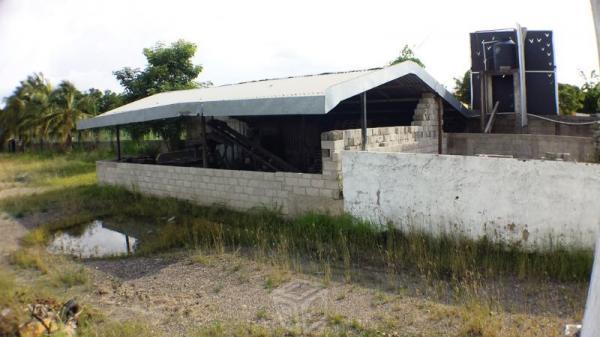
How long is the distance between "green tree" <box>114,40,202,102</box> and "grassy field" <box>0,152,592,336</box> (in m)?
9.26

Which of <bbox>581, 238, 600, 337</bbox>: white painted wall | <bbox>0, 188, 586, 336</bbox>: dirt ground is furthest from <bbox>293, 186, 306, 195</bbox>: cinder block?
<bbox>581, 238, 600, 337</bbox>: white painted wall

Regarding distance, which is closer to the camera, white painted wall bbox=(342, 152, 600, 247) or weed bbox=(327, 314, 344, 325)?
weed bbox=(327, 314, 344, 325)

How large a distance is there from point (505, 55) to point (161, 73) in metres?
12.9

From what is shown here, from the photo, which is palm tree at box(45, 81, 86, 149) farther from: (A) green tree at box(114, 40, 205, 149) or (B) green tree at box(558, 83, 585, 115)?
(B) green tree at box(558, 83, 585, 115)

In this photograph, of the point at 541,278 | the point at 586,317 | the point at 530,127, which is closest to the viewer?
the point at 586,317

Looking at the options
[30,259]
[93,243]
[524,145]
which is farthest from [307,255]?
[524,145]

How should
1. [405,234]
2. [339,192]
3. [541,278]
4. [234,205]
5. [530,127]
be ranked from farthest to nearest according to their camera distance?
[530,127] → [234,205] → [339,192] → [405,234] → [541,278]

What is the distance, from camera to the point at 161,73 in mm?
18047

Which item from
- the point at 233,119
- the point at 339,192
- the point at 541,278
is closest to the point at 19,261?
the point at 339,192

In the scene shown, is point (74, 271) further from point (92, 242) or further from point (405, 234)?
point (405, 234)

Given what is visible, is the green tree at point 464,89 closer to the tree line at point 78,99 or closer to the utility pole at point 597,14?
the tree line at point 78,99

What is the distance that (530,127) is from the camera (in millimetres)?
12039

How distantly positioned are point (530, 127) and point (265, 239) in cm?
900

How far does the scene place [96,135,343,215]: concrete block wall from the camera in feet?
24.6
